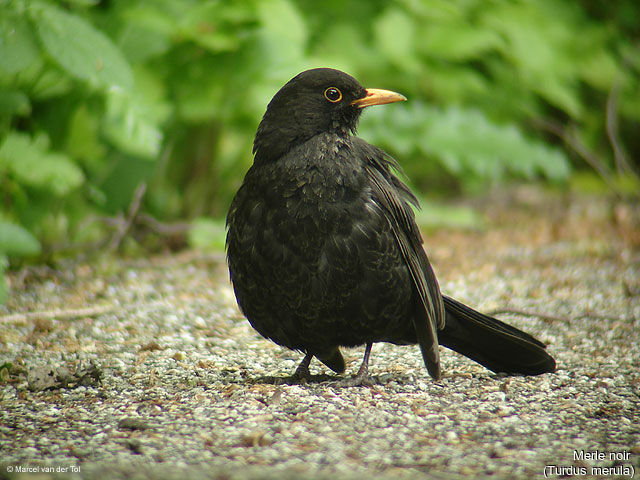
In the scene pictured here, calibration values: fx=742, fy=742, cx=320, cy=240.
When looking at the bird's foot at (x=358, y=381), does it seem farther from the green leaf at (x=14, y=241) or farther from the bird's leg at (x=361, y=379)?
the green leaf at (x=14, y=241)

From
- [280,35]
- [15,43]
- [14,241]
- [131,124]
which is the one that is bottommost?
[14,241]

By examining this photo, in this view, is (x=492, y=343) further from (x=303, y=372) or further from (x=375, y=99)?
(x=375, y=99)

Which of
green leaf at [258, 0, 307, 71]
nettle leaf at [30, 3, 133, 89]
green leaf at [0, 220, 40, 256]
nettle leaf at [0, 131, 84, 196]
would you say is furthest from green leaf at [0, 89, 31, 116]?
green leaf at [258, 0, 307, 71]

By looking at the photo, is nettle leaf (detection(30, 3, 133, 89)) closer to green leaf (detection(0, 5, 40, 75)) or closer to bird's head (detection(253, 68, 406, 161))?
green leaf (detection(0, 5, 40, 75))

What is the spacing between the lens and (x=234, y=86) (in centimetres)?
553

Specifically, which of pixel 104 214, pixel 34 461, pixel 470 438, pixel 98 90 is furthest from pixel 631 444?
pixel 104 214

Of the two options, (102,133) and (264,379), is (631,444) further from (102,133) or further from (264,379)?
(102,133)

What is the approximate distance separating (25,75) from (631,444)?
4181 mm

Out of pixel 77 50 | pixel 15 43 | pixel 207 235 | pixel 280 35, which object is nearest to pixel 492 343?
pixel 77 50

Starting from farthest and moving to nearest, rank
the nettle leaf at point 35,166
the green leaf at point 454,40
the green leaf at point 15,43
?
the green leaf at point 454,40 → the nettle leaf at point 35,166 → the green leaf at point 15,43

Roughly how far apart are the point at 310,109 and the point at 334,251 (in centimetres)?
70

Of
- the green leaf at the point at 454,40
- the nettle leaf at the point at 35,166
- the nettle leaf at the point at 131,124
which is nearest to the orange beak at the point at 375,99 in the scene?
the nettle leaf at the point at 131,124

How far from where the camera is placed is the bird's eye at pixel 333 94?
3318 millimetres

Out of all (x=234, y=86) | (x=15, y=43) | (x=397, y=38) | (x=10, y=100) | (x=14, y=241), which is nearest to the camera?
(x=14, y=241)
